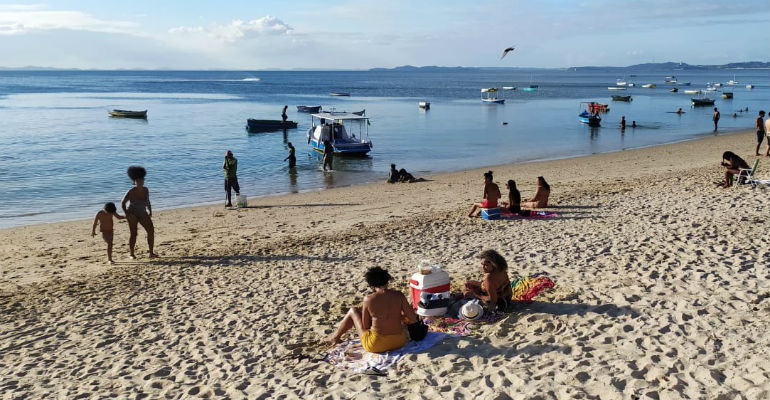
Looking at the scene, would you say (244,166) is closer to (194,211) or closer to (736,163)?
(194,211)

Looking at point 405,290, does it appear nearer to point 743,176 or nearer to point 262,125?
point 743,176

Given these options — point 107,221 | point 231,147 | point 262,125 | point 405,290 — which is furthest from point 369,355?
point 262,125

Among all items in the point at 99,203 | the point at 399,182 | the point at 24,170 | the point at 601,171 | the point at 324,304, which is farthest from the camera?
the point at 24,170

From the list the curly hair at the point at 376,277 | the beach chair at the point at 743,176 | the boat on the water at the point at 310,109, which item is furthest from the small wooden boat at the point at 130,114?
the curly hair at the point at 376,277

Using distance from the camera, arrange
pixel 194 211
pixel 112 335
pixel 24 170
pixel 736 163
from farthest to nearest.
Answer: pixel 24 170 < pixel 194 211 < pixel 736 163 < pixel 112 335

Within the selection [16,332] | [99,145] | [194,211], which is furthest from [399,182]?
[99,145]

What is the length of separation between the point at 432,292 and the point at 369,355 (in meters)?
1.24

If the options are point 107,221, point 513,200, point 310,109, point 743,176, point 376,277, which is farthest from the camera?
point 310,109

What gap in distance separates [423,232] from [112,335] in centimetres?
645

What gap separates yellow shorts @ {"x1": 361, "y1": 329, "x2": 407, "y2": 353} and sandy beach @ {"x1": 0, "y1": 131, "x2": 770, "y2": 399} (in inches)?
12.5

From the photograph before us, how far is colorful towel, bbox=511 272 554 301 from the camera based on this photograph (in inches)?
299

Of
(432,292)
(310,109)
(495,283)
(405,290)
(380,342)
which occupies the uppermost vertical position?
(310,109)

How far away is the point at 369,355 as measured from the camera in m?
6.27

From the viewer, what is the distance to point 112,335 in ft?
24.4
